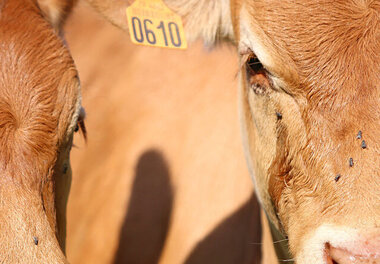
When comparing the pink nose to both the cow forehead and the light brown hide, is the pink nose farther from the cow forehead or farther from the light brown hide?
the light brown hide

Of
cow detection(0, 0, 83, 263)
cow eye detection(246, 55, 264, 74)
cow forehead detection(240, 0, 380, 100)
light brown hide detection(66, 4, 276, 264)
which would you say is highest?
cow forehead detection(240, 0, 380, 100)

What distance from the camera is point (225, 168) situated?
3.95 meters

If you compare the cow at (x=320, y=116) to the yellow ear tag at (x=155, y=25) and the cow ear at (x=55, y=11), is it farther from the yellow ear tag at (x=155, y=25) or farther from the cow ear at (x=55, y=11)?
the cow ear at (x=55, y=11)

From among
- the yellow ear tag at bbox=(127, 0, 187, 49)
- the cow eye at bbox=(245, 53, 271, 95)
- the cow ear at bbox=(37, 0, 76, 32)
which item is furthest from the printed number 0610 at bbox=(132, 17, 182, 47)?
the cow eye at bbox=(245, 53, 271, 95)

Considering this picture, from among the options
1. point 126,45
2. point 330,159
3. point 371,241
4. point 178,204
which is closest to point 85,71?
point 126,45

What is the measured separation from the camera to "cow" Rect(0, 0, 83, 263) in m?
2.28

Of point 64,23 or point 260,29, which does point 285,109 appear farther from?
point 64,23

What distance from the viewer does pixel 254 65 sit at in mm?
2744

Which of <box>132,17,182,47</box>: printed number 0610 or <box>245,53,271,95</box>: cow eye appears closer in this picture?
<box>245,53,271,95</box>: cow eye

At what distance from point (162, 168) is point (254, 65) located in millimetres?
1458

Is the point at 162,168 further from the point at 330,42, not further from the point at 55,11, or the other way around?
the point at 330,42

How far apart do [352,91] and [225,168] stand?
166cm

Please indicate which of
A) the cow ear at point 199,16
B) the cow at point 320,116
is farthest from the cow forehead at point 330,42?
the cow ear at point 199,16

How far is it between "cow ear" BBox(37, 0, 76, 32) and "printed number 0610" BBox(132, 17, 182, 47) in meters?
0.30
